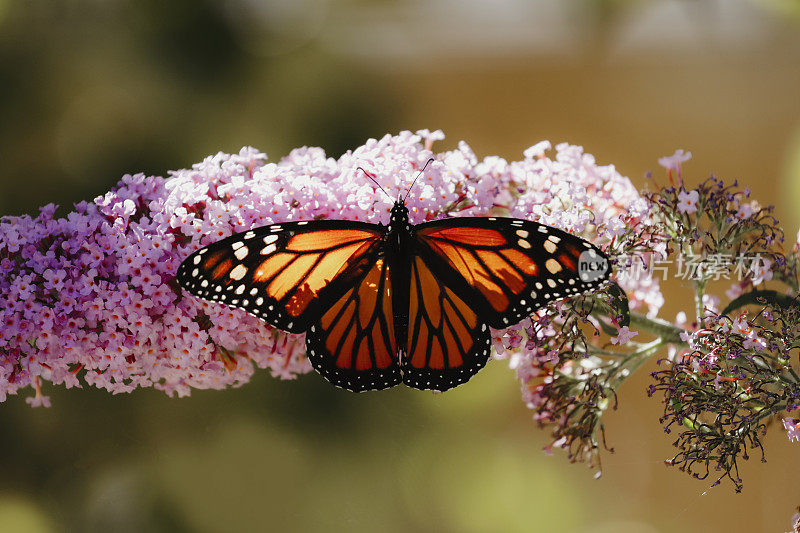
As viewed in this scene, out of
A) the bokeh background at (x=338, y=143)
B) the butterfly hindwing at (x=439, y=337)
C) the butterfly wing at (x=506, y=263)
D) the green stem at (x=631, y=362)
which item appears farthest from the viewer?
the bokeh background at (x=338, y=143)

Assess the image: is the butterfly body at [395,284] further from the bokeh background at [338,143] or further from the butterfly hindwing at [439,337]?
the bokeh background at [338,143]

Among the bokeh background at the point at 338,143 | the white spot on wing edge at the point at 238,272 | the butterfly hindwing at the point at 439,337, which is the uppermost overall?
the bokeh background at the point at 338,143

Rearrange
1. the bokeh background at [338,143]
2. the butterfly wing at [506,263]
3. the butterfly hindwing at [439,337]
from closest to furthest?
the butterfly wing at [506,263]
the butterfly hindwing at [439,337]
the bokeh background at [338,143]

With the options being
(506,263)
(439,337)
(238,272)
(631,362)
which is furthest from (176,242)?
(631,362)

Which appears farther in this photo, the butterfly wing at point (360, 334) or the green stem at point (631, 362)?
the green stem at point (631, 362)

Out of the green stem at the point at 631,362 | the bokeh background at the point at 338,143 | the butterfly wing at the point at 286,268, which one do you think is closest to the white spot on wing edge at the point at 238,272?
the butterfly wing at the point at 286,268

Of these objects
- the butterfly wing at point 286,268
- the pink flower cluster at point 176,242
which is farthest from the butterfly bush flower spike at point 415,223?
the butterfly wing at point 286,268

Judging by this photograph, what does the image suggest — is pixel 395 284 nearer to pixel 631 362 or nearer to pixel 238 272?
pixel 238 272

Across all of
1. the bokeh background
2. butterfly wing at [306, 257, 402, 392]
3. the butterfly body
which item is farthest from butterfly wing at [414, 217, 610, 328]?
the bokeh background

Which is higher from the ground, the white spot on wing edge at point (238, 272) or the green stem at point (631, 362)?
the white spot on wing edge at point (238, 272)
